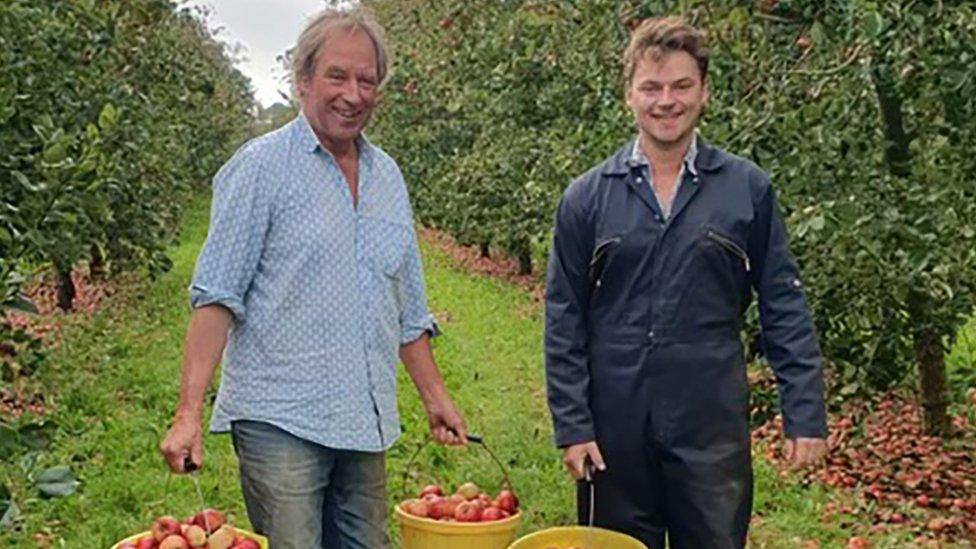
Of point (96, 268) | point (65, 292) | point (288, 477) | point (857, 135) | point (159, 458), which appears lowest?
point (159, 458)

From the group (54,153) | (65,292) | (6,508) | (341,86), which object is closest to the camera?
(6,508)

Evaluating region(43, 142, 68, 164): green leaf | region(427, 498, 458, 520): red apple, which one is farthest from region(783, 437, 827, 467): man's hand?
region(43, 142, 68, 164): green leaf

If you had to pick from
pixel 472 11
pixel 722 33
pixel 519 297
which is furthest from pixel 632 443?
pixel 519 297

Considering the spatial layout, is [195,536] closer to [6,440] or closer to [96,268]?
[6,440]

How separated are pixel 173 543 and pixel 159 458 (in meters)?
4.28

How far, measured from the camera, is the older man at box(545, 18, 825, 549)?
119 inches

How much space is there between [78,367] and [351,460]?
736 centimetres

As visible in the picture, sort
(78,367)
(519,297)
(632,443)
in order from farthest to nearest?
1. (519,297)
2. (78,367)
3. (632,443)

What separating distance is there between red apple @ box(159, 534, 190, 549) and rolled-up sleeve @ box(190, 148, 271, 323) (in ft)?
Answer: 1.72

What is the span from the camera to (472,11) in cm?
726

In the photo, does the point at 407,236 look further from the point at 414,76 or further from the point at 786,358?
the point at 414,76

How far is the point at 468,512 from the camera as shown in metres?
3.14

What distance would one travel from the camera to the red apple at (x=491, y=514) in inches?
123

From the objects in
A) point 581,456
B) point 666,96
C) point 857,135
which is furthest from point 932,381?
point 666,96
